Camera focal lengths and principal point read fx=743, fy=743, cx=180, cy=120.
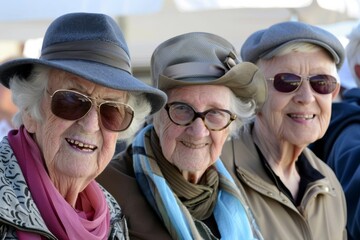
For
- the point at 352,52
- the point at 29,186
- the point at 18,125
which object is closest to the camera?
the point at 29,186

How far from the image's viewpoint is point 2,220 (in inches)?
99.3

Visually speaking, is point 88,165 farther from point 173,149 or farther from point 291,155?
point 291,155

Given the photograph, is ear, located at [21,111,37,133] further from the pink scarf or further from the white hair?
the white hair

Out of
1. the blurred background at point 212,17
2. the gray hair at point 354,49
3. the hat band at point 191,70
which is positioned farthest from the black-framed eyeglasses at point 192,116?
the blurred background at point 212,17

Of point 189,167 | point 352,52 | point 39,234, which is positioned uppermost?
point 352,52

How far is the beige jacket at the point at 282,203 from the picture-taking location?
3.74 metres

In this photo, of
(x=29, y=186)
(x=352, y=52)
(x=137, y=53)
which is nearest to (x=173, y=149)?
(x=29, y=186)

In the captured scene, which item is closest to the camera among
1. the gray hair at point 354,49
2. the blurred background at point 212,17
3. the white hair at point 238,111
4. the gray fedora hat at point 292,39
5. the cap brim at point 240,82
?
the cap brim at point 240,82

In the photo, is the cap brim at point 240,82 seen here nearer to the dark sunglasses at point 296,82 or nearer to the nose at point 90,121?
the dark sunglasses at point 296,82

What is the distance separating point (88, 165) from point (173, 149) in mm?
654

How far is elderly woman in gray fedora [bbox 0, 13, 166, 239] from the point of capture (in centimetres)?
269

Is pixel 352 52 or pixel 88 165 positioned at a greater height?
pixel 352 52

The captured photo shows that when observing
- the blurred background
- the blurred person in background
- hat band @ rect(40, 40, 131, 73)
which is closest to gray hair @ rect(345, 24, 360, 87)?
the blurred background

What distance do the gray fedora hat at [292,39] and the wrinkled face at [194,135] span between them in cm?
65
